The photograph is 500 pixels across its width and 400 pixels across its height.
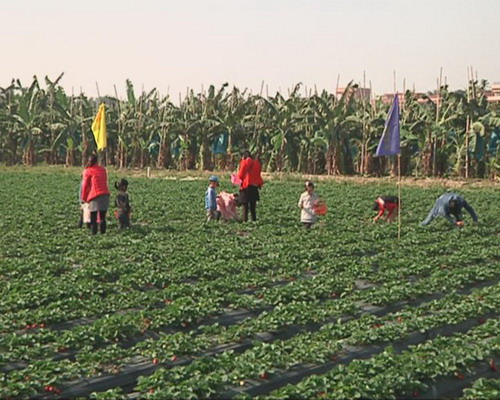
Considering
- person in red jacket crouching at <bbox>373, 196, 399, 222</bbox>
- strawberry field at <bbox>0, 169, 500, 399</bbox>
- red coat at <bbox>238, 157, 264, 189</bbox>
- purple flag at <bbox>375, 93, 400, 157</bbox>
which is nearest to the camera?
strawberry field at <bbox>0, 169, 500, 399</bbox>

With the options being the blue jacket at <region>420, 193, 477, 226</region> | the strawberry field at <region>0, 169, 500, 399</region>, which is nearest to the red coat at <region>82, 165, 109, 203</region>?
the strawberry field at <region>0, 169, 500, 399</region>

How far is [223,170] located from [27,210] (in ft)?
69.2

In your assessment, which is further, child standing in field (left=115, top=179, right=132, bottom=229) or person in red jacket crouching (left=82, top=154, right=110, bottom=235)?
child standing in field (left=115, top=179, right=132, bottom=229)

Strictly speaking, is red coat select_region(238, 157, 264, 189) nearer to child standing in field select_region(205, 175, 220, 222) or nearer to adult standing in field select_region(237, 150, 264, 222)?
adult standing in field select_region(237, 150, 264, 222)

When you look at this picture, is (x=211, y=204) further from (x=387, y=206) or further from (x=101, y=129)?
(x=387, y=206)

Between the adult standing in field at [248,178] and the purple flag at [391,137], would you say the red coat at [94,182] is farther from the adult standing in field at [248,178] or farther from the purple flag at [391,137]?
the purple flag at [391,137]

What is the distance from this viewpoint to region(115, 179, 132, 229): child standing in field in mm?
15664

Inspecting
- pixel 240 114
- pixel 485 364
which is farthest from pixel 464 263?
pixel 240 114

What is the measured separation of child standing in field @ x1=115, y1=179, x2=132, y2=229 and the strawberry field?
0.35 m

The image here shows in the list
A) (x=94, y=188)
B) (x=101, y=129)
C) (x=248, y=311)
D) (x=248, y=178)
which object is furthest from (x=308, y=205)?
(x=248, y=311)

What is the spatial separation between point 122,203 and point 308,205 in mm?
4223

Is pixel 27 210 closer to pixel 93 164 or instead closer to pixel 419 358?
pixel 93 164

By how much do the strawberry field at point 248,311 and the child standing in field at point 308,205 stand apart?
408 mm

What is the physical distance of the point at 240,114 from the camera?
131ft
